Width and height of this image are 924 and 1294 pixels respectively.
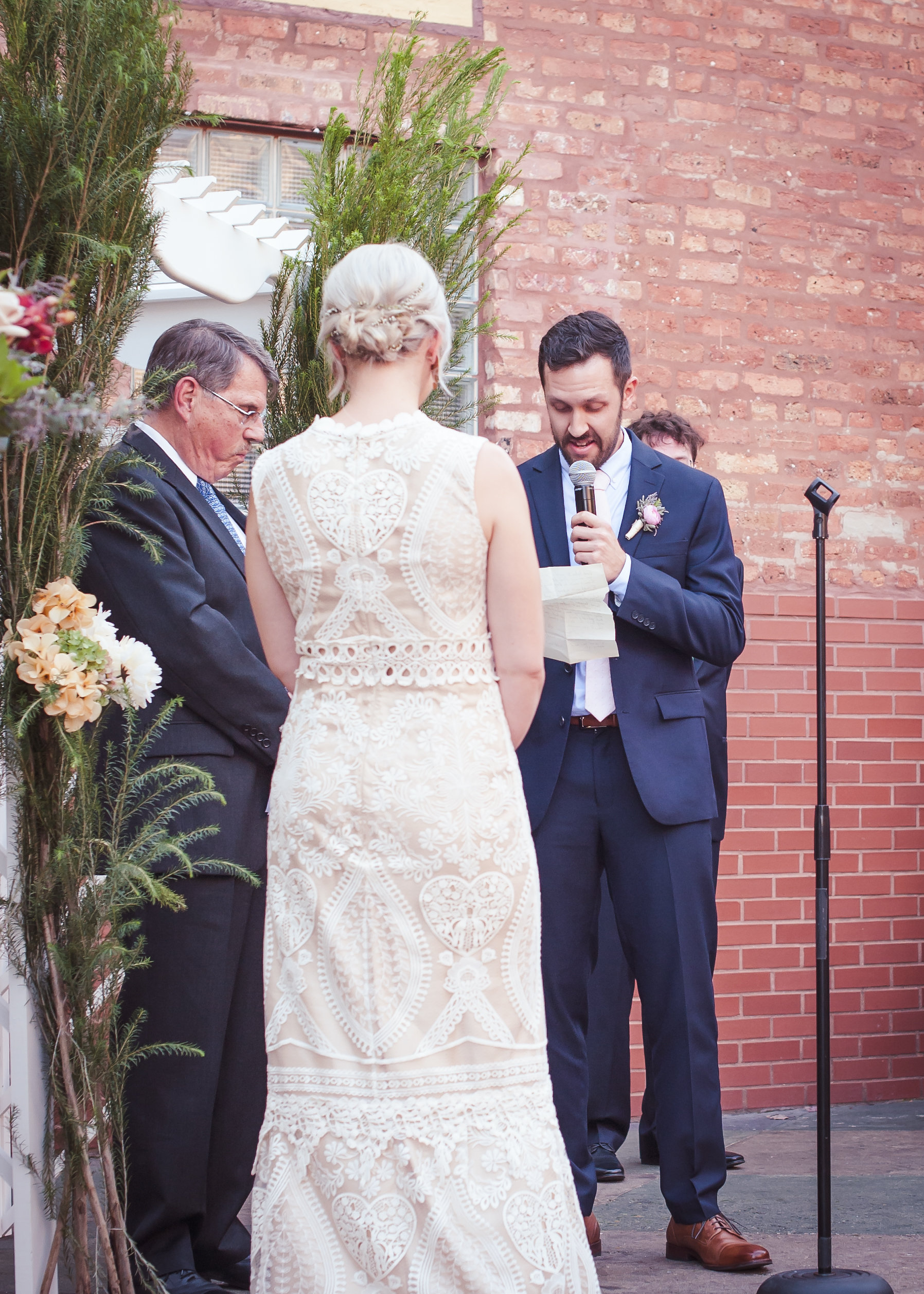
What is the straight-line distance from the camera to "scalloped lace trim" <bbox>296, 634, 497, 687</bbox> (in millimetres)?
2482

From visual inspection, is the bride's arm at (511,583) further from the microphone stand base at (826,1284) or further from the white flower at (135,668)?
the microphone stand base at (826,1284)

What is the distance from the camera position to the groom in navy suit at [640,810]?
11.2 feet

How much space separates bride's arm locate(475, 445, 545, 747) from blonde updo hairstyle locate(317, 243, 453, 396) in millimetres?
243

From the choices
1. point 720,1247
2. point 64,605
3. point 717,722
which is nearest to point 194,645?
point 64,605

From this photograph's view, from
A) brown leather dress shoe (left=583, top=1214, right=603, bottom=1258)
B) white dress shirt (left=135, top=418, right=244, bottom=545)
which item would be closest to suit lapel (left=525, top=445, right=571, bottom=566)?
white dress shirt (left=135, top=418, right=244, bottom=545)

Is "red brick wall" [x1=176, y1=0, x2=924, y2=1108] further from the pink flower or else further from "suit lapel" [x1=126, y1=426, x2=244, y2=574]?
the pink flower

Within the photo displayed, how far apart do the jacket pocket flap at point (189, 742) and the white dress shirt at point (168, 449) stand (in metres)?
0.58

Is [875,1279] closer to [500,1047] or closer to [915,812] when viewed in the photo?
[500,1047]

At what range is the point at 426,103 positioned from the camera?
438 cm


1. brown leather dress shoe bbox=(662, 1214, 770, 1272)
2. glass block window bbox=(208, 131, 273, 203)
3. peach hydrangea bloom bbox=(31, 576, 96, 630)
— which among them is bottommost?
brown leather dress shoe bbox=(662, 1214, 770, 1272)

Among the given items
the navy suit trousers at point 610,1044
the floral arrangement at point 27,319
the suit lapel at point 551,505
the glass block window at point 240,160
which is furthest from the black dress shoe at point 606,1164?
the glass block window at point 240,160

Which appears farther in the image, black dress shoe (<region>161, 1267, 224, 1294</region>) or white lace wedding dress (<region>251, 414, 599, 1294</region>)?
black dress shoe (<region>161, 1267, 224, 1294</region>)

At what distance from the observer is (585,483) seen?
3.21 m

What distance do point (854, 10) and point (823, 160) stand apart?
66 centimetres
